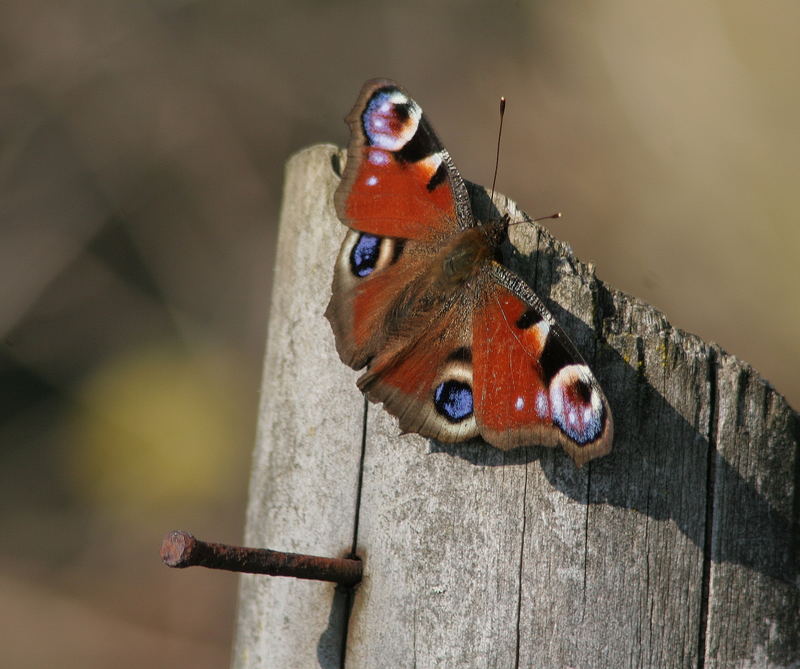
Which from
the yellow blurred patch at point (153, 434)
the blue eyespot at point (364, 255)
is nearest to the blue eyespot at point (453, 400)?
the blue eyespot at point (364, 255)

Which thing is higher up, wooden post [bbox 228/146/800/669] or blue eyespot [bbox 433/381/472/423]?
blue eyespot [bbox 433/381/472/423]

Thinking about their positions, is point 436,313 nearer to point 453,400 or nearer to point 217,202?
point 453,400

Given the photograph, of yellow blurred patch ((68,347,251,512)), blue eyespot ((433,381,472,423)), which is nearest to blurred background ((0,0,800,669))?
yellow blurred patch ((68,347,251,512))

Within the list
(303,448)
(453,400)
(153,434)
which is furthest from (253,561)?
(153,434)

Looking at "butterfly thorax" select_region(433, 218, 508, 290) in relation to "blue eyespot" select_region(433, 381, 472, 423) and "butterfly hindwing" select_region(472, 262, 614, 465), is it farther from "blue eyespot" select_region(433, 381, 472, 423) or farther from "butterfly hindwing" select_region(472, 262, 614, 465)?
"blue eyespot" select_region(433, 381, 472, 423)

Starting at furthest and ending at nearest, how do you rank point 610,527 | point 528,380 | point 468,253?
point 468,253 < point 528,380 < point 610,527

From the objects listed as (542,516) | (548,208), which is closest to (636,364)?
(542,516)
